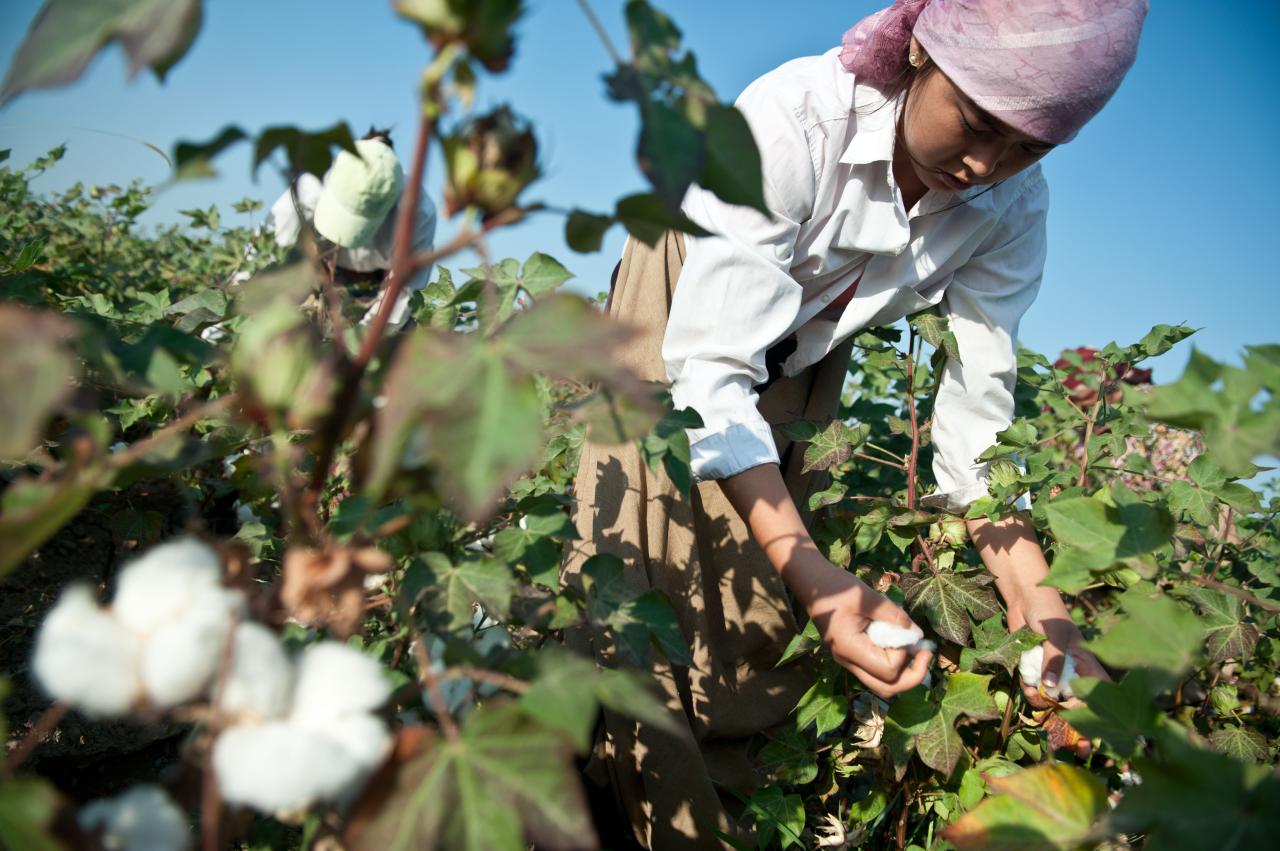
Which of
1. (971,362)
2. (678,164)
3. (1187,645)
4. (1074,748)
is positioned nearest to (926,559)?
(1074,748)

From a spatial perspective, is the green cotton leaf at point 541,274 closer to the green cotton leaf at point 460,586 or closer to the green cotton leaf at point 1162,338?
the green cotton leaf at point 460,586

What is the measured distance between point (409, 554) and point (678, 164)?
0.58m

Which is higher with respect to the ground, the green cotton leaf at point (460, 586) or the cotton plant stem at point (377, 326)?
the cotton plant stem at point (377, 326)

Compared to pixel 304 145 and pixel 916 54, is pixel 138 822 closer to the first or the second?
pixel 304 145

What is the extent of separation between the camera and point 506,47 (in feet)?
1.84

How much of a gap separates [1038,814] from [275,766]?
64 centimetres

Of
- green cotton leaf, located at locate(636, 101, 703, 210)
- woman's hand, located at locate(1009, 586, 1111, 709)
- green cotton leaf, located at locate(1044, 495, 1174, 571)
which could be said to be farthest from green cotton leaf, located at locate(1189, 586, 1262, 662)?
green cotton leaf, located at locate(636, 101, 703, 210)

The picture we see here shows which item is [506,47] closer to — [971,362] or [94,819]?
[94,819]

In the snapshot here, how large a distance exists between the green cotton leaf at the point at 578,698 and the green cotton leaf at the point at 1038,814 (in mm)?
362

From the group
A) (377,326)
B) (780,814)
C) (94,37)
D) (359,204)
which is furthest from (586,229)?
(359,204)

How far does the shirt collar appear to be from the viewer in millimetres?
1554

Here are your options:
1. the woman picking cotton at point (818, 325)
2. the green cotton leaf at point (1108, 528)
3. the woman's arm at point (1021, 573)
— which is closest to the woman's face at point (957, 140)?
the woman picking cotton at point (818, 325)

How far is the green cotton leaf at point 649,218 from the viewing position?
2.10 feet

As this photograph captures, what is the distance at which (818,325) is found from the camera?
1803 mm
